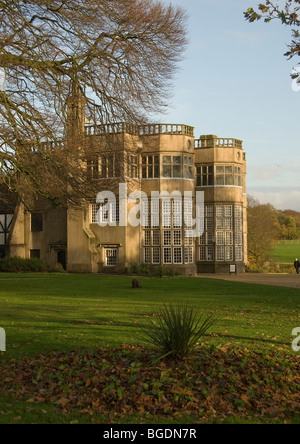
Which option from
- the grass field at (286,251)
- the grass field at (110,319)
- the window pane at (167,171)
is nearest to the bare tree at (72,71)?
the grass field at (110,319)

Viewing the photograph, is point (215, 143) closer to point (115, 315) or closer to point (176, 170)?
point (176, 170)

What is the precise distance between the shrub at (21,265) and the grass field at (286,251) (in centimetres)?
4691

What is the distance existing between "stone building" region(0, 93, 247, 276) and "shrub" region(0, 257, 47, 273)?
7.46 ft

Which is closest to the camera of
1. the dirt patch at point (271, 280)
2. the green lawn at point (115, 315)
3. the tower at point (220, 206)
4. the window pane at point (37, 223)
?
the green lawn at point (115, 315)

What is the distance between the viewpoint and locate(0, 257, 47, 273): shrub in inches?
1576

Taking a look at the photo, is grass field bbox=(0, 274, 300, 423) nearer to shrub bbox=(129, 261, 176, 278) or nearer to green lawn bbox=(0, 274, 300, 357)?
green lawn bbox=(0, 274, 300, 357)

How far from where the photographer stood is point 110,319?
1466 centimetres

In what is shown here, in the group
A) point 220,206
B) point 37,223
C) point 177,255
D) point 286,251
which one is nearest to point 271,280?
point 177,255

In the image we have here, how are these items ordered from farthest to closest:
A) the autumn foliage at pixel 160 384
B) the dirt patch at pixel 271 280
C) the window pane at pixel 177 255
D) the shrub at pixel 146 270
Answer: the window pane at pixel 177 255 → the shrub at pixel 146 270 → the dirt patch at pixel 271 280 → the autumn foliage at pixel 160 384

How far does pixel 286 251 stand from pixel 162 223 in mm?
63761

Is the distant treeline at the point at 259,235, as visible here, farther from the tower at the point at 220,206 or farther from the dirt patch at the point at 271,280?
the dirt patch at the point at 271,280

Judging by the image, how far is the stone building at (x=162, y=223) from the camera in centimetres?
4041

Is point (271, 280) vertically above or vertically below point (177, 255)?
below
